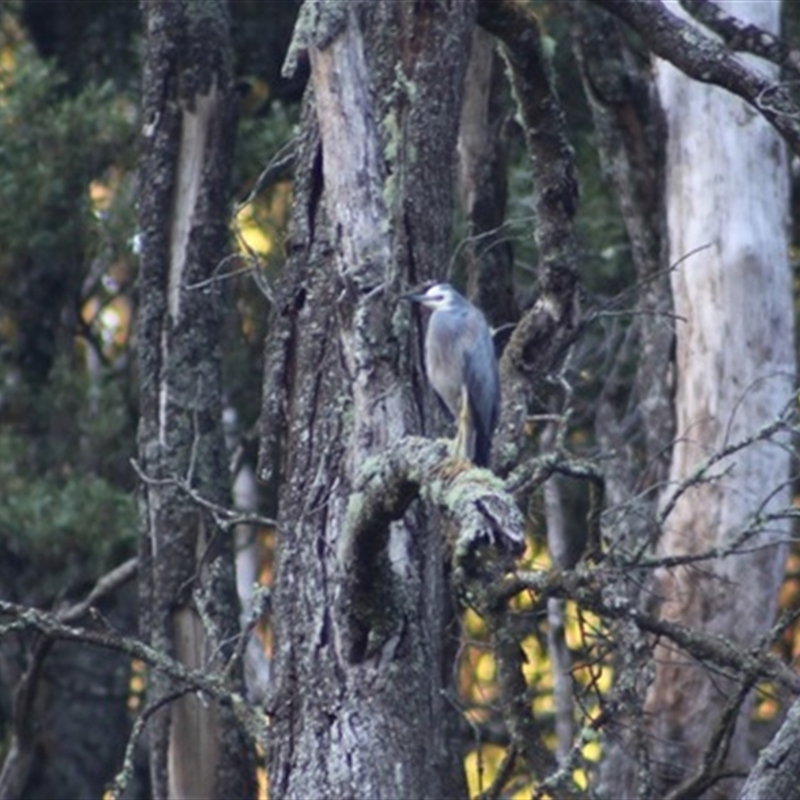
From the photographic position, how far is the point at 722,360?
32.9 ft

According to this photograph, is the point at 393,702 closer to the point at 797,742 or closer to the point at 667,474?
the point at 797,742

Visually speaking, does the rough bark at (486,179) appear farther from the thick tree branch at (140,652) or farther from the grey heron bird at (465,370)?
the thick tree branch at (140,652)

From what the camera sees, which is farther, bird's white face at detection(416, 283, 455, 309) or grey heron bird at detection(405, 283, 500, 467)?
grey heron bird at detection(405, 283, 500, 467)

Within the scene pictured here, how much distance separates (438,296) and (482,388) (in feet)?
1.95

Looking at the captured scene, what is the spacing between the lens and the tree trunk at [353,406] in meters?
5.72

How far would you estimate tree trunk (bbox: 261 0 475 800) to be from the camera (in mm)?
5719

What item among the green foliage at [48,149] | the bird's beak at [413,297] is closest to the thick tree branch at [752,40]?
the bird's beak at [413,297]

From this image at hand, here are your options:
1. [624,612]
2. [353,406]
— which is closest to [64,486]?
[353,406]

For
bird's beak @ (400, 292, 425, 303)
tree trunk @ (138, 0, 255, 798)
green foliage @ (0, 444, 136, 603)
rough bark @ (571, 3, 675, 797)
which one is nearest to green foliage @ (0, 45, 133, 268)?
green foliage @ (0, 444, 136, 603)

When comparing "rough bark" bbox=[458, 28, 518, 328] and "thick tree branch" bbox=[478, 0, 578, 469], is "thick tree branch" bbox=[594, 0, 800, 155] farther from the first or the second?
"rough bark" bbox=[458, 28, 518, 328]

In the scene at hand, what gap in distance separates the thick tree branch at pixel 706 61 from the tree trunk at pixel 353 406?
85cm

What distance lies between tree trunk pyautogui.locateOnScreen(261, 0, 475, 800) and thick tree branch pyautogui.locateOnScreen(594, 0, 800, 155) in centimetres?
85

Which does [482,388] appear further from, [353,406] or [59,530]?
[59,530]

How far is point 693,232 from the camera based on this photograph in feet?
33.2
